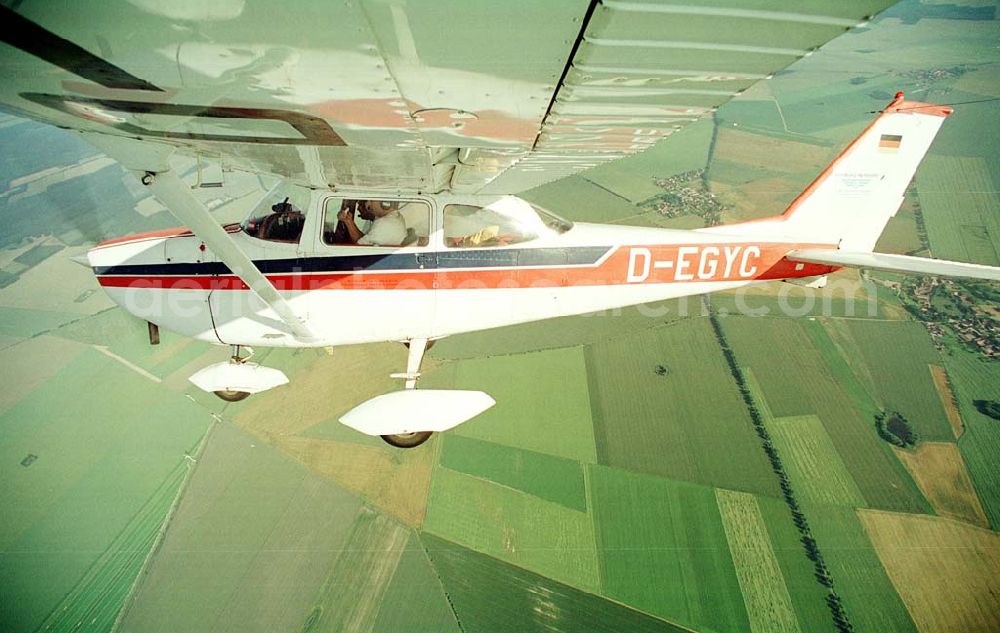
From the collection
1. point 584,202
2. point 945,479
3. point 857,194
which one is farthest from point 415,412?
point 584,202

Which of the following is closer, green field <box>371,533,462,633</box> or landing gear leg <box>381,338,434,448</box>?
landing gear leg <box>381,338,434,448</box>

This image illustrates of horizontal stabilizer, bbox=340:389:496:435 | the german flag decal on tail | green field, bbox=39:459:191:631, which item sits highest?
the german flag decal on tail

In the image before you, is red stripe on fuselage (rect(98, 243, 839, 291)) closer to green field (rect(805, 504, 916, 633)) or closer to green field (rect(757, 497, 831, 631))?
green field (rect(757, 497, 831, 631))

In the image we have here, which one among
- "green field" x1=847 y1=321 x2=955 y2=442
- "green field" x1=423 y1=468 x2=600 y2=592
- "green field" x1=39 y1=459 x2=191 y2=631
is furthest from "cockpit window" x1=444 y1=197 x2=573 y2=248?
"green field" x1=847 y1=321 x2=955 y2=442

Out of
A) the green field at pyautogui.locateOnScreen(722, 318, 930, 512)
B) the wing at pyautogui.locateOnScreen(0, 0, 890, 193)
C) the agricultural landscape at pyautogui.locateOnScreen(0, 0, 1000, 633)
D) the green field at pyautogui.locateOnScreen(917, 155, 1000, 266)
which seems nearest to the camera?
the wing at pyautogui.locateOnScreen(0, 0, 890, 193)

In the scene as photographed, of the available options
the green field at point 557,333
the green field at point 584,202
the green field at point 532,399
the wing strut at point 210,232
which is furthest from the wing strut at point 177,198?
the green field at point 584,202

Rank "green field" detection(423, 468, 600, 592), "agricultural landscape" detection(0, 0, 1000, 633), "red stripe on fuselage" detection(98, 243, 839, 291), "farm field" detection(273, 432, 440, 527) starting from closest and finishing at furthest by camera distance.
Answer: "red stripe on fuselage" detection(98, 243, 839, 291)
"agricultural landscape" detection(0, 0, 1000, 633)
"green field" detection(423, 468, 600, 592)
"farm field" detection(273, 432, 440, 527)

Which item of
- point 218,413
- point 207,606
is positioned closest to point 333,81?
point 207,606

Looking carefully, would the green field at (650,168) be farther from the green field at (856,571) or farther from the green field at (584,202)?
the green field at (856,571)
